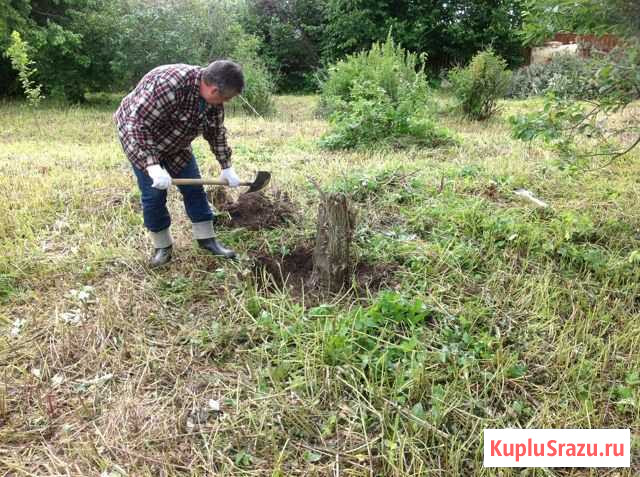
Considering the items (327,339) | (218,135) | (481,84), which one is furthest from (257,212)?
(481,84)

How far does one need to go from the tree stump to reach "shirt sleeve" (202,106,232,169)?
85 centimetres

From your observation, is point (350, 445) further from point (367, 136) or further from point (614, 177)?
point (367, 136)

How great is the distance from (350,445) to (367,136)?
4449 mm

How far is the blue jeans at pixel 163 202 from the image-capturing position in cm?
294

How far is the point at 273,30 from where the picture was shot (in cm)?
1603

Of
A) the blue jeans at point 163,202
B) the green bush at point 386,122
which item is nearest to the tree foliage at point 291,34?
the green bush at point 386,122

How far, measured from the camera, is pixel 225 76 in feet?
8.36

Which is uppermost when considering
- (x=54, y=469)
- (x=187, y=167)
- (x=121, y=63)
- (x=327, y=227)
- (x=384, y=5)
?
(x=384, y=5)

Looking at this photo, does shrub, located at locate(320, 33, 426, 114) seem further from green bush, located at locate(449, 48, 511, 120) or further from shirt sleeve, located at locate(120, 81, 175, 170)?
shirt sleeve, located at locate(120, 81, 175, 170)

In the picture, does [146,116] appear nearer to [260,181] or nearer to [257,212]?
[260,181]

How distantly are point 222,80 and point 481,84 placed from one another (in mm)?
6352

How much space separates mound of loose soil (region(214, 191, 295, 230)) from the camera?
361 cm

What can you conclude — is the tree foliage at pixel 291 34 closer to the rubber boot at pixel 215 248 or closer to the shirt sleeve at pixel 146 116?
the rubber boot at pixel 215 248

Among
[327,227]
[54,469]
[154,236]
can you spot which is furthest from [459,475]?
[154,236]
